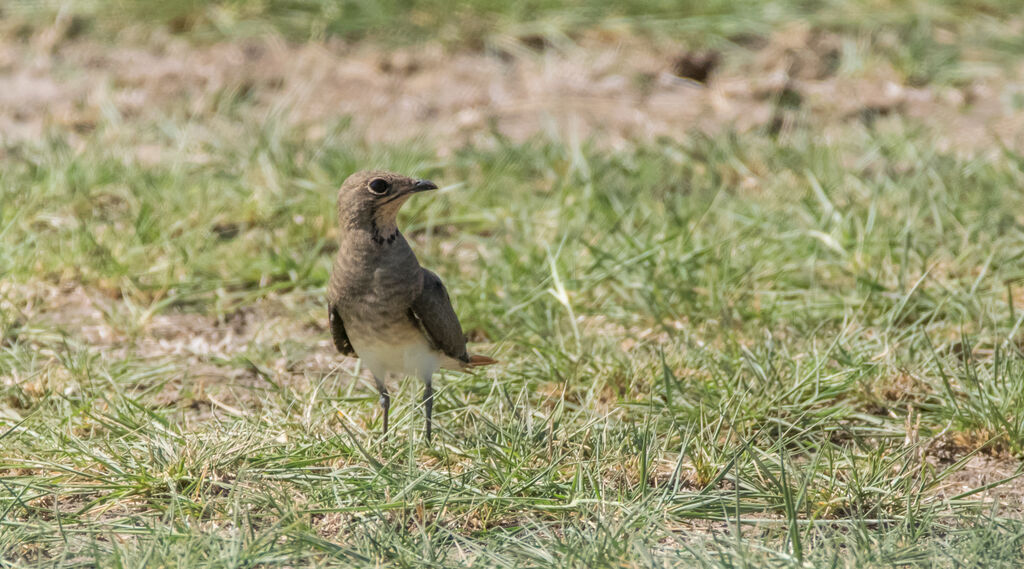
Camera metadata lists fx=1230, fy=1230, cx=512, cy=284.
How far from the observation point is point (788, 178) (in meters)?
6.35

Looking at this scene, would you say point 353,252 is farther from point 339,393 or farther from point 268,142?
point 268,142

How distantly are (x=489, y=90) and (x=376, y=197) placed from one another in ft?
11.9

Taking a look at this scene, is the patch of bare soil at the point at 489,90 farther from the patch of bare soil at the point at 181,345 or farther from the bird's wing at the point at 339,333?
the bird's wing at the point at 339,333

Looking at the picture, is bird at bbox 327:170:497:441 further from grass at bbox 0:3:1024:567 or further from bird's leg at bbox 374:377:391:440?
grass at bbox 0:3:1024:567

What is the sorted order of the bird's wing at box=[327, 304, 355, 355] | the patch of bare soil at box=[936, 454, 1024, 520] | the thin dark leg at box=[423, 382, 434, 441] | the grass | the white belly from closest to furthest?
1. the grass
2. the patch of bare soil at box=[936, 454, 1024, 520]
3. the thin dark leg at box=[423, 382, 434, 441]
4. the white belly
5. the bird's wing at box=[327, 304, 355, 355]

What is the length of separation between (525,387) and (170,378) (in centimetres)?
142

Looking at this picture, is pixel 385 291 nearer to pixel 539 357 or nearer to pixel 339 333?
pixel 339 333

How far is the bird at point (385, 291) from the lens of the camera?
422cm

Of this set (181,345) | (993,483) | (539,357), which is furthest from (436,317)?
(993,483)

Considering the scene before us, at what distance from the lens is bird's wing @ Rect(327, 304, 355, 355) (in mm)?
4414

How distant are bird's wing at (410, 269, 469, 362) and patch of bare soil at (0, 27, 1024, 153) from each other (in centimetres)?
261

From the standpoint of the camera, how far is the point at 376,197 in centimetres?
421

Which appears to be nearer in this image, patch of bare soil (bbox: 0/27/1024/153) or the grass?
the grass

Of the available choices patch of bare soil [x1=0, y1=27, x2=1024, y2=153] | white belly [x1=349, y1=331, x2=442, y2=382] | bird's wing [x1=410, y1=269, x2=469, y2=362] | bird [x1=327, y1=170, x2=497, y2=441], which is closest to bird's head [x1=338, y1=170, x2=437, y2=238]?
bird [x1=327, y1=170, x2=497, y2=441]
